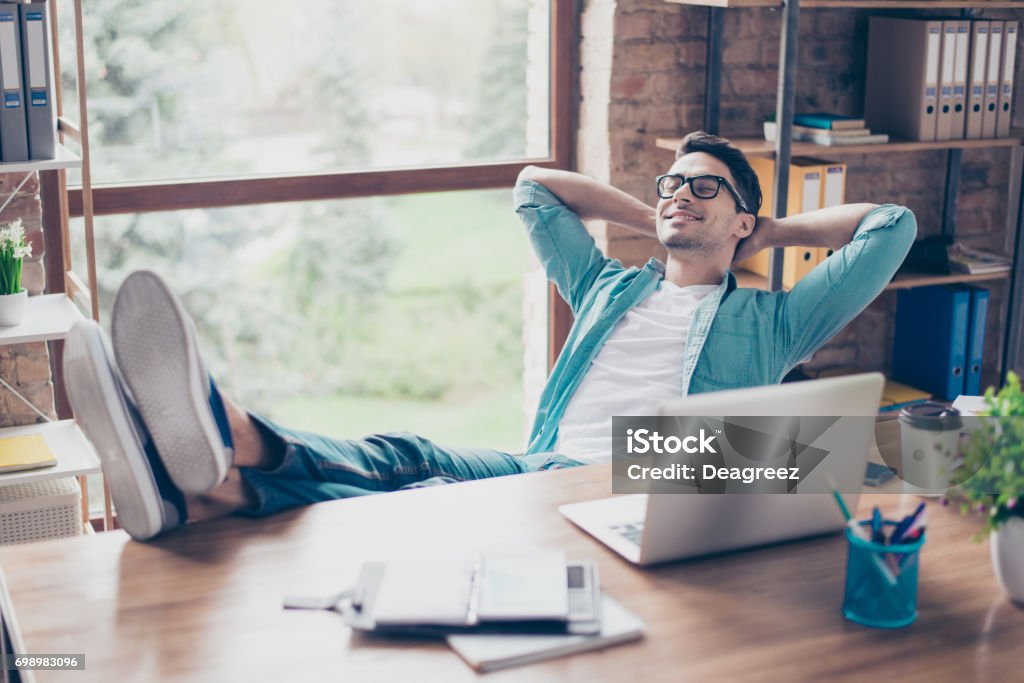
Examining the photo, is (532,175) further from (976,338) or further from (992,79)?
(976,338)

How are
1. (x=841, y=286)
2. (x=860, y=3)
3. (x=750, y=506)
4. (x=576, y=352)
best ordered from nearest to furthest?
(x=750, y=506) < (x=841, y=286) < (x=576, y=352) < (x=860, y=3)

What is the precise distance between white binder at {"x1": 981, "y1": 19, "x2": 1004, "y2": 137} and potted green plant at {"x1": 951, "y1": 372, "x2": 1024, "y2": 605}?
218cm

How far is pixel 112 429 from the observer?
1553mm

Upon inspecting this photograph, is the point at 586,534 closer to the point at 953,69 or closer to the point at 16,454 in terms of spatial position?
the point at 16,454

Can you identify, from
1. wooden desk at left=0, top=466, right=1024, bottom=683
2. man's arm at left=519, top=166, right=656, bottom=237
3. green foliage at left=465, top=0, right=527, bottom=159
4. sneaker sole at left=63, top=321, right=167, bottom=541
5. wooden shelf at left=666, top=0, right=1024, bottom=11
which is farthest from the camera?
green foliage at left=465, top=0, right=527, bottom=159

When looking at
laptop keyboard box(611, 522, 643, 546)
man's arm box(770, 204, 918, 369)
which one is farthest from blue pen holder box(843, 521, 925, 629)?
man's arm box(770, 204, 918, 369)

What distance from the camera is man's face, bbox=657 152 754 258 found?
2492 millimetres

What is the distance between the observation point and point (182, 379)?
1.57 m

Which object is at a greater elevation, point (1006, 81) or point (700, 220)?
point (1006, 81)

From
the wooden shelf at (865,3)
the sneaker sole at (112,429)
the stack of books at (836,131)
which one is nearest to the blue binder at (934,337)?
the stack of books at (836,131)

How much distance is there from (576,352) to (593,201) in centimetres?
44

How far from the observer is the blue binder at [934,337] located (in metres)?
3.45

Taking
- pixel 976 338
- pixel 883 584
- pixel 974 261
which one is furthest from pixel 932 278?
pixel 883 584

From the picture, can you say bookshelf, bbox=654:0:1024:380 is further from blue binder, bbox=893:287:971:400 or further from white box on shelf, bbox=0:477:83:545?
white box on shelf, bbox=0:477:83:545
